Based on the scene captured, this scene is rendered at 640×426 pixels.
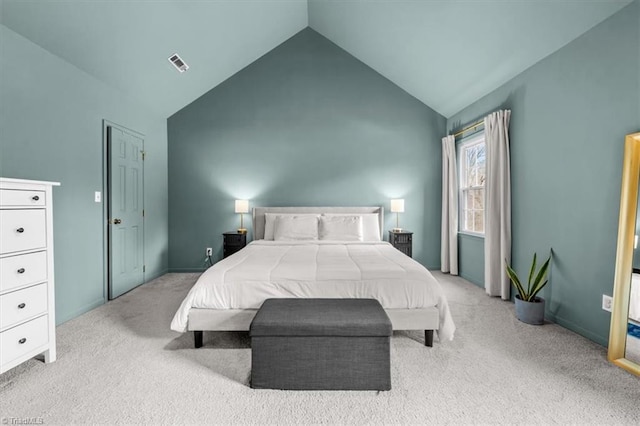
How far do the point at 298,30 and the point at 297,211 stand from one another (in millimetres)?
2840

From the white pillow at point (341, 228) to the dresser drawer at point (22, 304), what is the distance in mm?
3044

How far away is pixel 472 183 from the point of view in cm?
464

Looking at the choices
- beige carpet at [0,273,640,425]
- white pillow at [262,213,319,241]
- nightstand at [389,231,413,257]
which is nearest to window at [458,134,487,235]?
nightstand at [389,231,413,257]

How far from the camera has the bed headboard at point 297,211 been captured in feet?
16.3

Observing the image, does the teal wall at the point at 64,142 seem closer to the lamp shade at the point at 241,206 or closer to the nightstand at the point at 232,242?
the nightstand at the point at 232,242

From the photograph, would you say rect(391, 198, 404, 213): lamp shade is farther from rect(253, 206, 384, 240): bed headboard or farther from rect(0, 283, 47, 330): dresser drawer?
rect(0, 283, 47, 330): dresser drawer

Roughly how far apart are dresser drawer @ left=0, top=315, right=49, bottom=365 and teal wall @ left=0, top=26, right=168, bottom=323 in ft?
3.17

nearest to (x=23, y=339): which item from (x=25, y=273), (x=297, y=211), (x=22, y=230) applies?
(x=25, y=273)

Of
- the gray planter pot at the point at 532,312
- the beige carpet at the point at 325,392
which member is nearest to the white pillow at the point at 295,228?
the beige carpet at the point at 325,392

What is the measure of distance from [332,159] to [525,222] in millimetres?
2785

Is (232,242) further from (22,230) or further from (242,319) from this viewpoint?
(22,230)

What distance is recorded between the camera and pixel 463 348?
2.43 metres

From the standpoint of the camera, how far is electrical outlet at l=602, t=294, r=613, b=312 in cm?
242

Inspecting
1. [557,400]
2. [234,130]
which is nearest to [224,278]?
[557,400]
